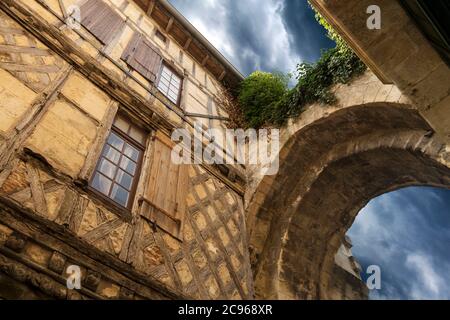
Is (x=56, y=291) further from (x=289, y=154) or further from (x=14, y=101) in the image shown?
(x=289, y=154)

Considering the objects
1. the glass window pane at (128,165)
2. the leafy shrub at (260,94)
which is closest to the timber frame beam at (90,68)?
the glass window pane at (128,165)

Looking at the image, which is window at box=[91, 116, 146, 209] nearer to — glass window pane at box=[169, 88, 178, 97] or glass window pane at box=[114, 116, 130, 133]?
glass window pane at box=[114, 116, 130, 133]

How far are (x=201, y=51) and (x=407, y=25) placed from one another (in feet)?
23.8

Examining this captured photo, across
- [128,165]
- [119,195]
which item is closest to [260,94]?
[128,165]

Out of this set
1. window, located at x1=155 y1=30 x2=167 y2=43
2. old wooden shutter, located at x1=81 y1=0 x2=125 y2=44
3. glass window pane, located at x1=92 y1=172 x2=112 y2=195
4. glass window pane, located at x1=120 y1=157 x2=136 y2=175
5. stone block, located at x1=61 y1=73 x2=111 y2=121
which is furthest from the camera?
window, located at x1=155 y1=30 x2=167 y2=43

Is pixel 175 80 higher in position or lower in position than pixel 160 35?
lower

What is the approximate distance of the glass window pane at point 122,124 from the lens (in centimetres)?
495

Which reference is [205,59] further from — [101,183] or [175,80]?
[101,183]

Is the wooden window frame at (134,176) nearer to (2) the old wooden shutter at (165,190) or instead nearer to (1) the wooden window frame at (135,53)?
(2) the old wooden shutter at (165,190)

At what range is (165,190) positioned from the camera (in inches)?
182

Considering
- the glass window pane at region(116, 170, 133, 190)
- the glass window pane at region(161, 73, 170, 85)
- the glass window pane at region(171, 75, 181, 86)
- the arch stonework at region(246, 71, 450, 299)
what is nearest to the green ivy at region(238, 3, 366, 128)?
the arch stonework at region(246, 71, 450, 299)

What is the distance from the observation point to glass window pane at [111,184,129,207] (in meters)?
4.07

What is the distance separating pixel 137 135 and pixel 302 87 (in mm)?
3369

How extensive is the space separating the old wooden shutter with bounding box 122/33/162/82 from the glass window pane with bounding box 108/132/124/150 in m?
1.87
